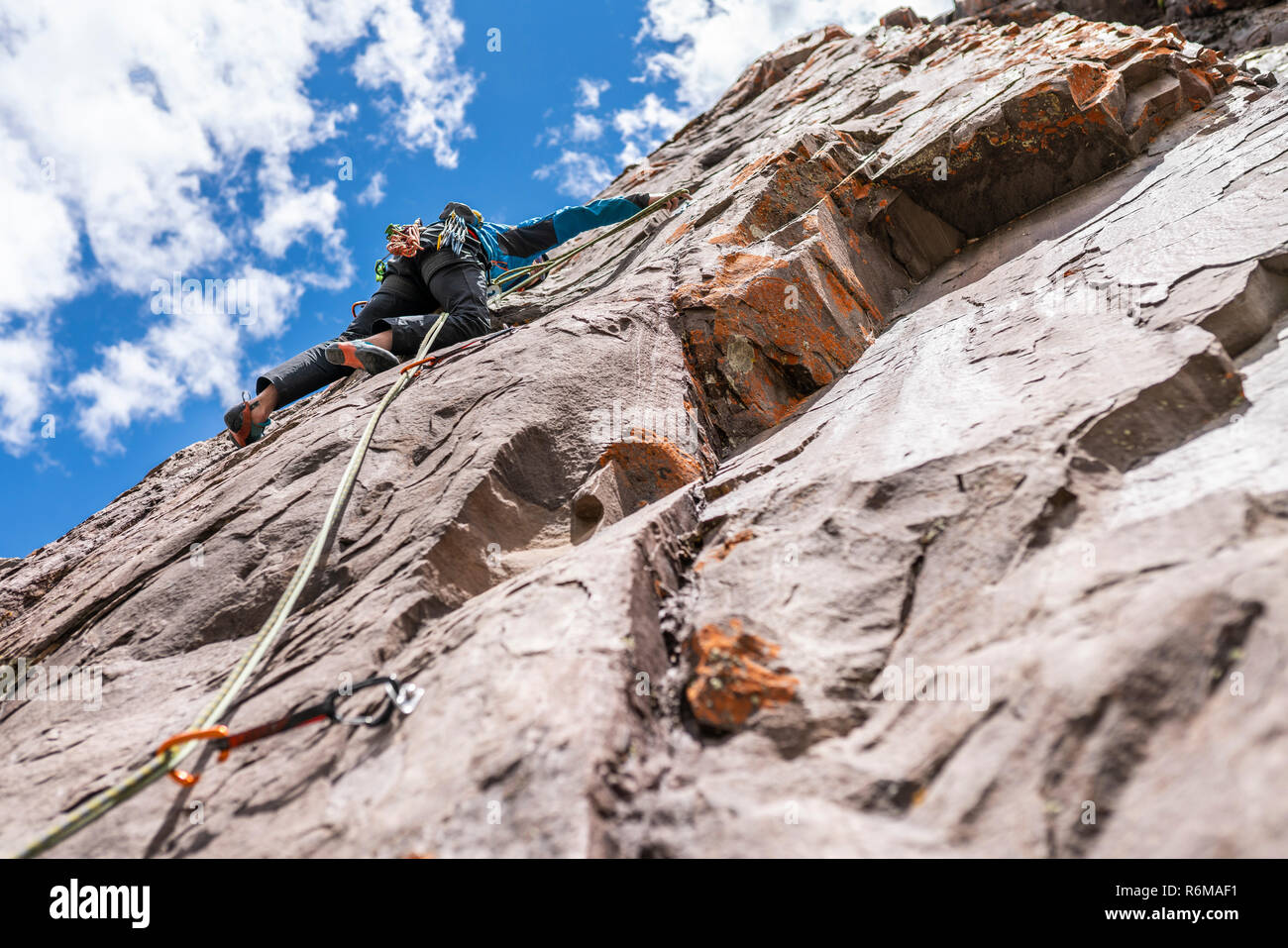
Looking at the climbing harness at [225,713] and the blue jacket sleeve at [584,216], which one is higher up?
the blue jacket sleeve at [584,216]

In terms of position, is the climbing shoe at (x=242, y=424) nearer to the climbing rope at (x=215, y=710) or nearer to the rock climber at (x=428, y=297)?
the rock climber at (x=428, y=297)

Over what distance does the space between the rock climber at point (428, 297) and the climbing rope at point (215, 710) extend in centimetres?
180

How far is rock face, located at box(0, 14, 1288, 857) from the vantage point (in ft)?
5.26

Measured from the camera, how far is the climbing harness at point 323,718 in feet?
7.34

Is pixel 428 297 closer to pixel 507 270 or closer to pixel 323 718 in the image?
pixel 507 270


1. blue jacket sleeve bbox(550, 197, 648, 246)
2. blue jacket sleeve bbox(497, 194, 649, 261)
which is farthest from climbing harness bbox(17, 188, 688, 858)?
blue jacket sleeve bbox(550, 197, 648, 246)

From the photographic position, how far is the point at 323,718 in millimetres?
2357

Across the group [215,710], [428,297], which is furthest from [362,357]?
[215,710]

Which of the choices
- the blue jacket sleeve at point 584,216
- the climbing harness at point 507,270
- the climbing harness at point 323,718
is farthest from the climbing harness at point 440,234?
the climbing harness at point 323,718

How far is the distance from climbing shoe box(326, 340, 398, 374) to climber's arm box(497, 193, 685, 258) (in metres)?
1.92
